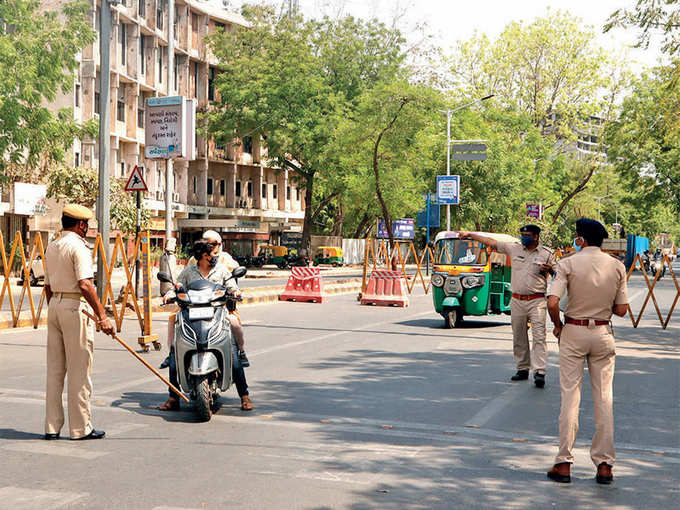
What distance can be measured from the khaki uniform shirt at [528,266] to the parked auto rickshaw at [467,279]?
6.37 meters

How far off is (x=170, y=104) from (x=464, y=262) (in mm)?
8289

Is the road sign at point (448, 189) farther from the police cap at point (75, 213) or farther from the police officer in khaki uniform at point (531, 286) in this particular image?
the police cap at point (75, 213)

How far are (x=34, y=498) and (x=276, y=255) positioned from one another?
51.2 metres

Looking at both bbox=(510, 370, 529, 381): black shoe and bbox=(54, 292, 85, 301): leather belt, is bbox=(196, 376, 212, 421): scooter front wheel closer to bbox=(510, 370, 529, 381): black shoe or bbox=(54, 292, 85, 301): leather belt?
bbox=(54, 292, 85, 301): leather belt

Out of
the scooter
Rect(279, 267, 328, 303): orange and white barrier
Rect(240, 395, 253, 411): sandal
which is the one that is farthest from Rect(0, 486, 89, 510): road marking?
Rect(279, 267, 328, 303): orange and white barrier

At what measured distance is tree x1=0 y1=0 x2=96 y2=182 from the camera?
90.4ft

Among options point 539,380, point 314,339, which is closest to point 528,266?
point 539,380

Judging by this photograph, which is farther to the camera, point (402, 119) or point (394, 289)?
point (402, 119)

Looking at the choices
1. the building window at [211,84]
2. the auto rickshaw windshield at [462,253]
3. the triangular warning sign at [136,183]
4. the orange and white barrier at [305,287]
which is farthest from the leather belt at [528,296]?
the building window at [211,84]

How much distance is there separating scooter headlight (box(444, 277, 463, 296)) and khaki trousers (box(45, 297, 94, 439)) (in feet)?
35.6

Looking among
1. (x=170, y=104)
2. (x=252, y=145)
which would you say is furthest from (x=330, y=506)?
(x=252, y=145)

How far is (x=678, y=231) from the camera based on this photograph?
160m

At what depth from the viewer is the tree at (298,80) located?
5038 centimetres

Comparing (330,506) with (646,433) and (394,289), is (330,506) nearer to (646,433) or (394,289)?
(646,433)
